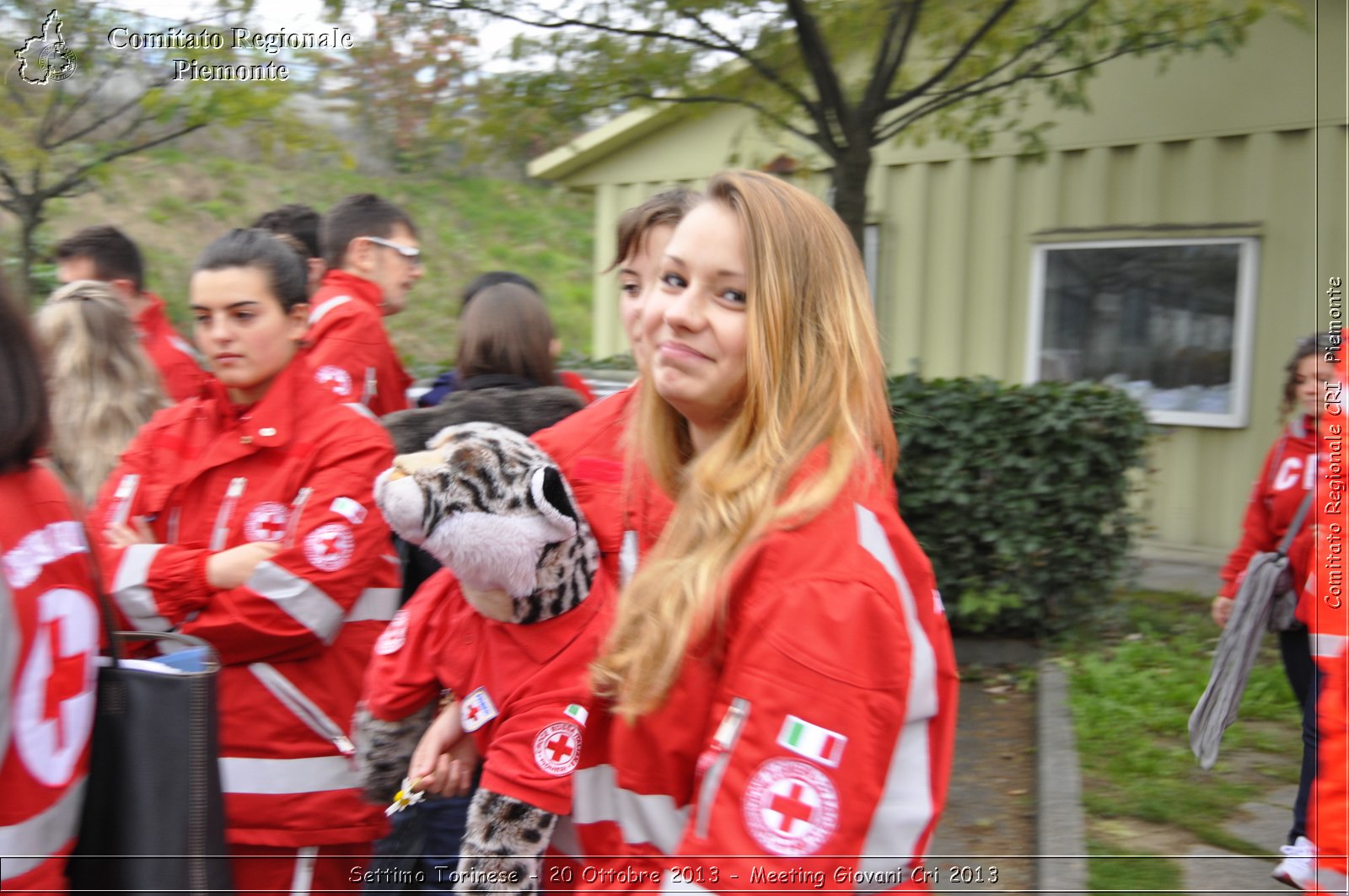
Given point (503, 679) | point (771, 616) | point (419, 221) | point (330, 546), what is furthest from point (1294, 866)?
point (419, 221)

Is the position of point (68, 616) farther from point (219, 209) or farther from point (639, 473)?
point (219, 209)

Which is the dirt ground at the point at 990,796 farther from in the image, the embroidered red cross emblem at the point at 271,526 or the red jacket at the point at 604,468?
the embroidered red cross emblem at the point at 271,526

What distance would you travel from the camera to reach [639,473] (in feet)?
6.84

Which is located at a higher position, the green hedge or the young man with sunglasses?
the young man with sunglasses

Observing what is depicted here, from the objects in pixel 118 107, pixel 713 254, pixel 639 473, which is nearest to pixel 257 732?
pixel 639 473

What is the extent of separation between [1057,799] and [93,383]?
405 centimetres

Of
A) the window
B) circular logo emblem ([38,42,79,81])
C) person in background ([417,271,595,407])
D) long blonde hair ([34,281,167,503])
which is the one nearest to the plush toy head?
person in background ([417,271,595,407])

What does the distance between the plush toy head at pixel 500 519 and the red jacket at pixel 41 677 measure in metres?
0.63

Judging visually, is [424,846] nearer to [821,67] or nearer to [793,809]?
[793,809]

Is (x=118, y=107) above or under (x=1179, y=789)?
above

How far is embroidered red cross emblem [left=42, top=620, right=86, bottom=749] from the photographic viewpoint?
188 cm

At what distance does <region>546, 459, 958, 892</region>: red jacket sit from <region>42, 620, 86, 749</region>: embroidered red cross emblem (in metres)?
0.97

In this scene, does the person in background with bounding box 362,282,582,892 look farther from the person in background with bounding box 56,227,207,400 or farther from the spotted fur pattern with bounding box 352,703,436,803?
the person in background with bounding box 56,227,207,400

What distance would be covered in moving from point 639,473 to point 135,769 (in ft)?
3.32
